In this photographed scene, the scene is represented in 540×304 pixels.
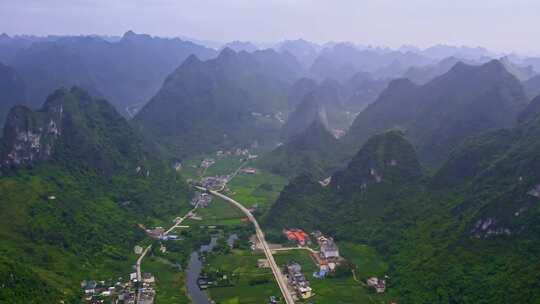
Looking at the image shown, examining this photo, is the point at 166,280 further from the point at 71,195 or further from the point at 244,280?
the point at 71,195

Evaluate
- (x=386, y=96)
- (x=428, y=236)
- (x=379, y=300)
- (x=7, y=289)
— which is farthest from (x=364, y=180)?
(x=386, y=96)

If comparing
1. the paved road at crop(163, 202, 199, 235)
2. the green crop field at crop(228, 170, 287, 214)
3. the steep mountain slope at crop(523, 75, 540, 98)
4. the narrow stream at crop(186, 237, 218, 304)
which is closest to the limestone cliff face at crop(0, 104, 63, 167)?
the paved road at crop(163, 202, 199, 235)

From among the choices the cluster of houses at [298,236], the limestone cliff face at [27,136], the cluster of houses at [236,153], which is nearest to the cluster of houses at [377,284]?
the cluster of houses at [298,236]

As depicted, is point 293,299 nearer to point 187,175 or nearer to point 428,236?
point 428,236

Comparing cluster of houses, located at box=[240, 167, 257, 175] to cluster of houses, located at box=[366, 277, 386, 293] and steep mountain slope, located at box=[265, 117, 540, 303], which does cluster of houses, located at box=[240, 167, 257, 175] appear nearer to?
steep mountain slope, located at box=[265, 117, 540, 303]

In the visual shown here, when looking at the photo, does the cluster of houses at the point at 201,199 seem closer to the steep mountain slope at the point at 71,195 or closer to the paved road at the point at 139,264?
the steep mountain slope at the point at 71,195

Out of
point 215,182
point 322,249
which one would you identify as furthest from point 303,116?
point 322,249

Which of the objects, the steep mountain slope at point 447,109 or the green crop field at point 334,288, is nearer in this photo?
the green crop field at point 334,288
